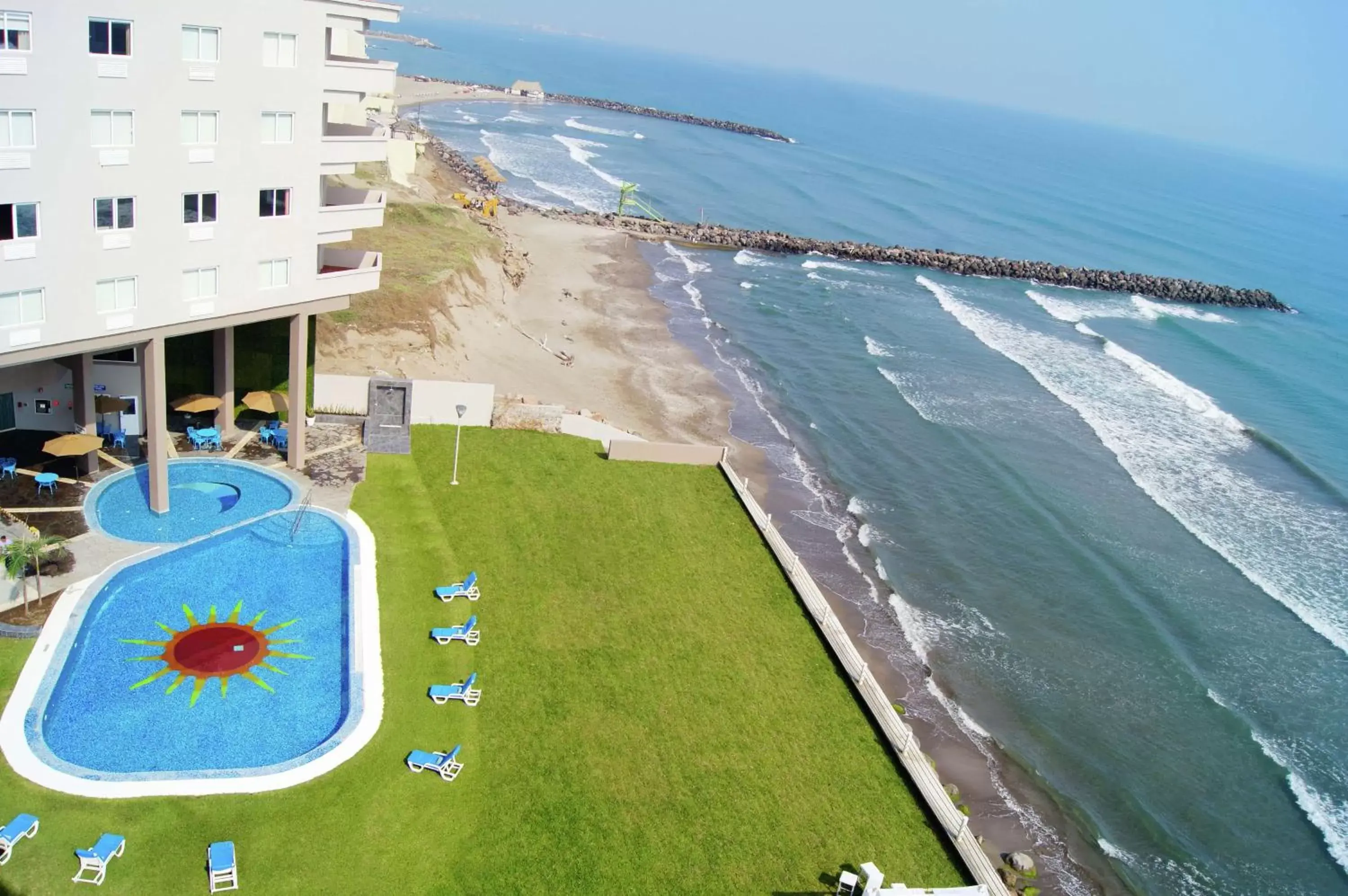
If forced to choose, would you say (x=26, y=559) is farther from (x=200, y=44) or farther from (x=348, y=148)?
(x=348, y=148)

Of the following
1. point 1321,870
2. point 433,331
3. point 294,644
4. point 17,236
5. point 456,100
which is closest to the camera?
point 17,236

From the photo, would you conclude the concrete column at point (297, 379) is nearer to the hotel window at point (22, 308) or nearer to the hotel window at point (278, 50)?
the hotel window at point (278, 50)

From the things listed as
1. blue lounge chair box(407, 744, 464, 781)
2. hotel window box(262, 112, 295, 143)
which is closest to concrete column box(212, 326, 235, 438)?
hotel window box(262, 112, 295, 143)

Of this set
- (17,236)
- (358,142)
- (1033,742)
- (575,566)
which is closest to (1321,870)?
(1033,742)

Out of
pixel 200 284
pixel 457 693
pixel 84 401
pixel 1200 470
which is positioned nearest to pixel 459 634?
pixel 457 693

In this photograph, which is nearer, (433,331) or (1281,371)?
(433,331)

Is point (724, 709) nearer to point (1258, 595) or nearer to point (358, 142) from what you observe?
point (358, 142)

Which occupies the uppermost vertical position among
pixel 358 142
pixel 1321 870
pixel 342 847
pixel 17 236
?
pixel 358 142

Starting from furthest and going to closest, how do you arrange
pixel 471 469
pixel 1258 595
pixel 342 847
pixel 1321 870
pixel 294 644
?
pixel 1258 595, pixel 471 469, pixel 1321 870, pixel 294 644, pixel 342 847

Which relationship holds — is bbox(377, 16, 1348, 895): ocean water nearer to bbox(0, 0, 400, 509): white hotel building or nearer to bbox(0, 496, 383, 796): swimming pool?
bbox(0, 496, 383, 796): swimming pool

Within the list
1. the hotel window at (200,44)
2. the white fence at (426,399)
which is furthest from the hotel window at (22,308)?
the white fence at (426,399)
